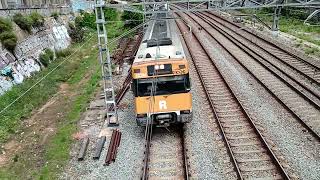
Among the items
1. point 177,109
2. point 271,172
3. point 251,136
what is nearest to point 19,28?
point 177,109

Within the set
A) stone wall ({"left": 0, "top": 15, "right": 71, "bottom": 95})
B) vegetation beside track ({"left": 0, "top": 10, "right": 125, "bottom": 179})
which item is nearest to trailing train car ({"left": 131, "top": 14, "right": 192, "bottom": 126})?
vegetation beside track ({"left": 0, "top": 10, "right": 125, "bottom": 179})

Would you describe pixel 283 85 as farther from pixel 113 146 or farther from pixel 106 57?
pixel 113 146

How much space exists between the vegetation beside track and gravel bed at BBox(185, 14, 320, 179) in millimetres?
8135

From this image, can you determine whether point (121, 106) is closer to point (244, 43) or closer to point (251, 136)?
point (251, 136)

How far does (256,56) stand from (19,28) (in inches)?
714

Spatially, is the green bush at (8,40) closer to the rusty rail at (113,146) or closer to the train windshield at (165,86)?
the rusty rail at (113,146)

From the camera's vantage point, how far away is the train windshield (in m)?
15.0

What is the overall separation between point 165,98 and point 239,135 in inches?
131

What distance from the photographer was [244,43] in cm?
3409

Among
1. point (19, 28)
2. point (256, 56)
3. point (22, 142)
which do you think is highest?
point (19, 28)

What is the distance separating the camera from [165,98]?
15.2 m

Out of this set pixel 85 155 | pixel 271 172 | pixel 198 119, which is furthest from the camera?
pixel 198 119

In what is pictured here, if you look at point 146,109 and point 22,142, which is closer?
point 146,109

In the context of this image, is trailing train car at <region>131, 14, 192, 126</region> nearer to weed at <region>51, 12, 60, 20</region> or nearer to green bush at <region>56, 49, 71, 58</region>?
green bush at <region>56, 49, 71, 58</region>
